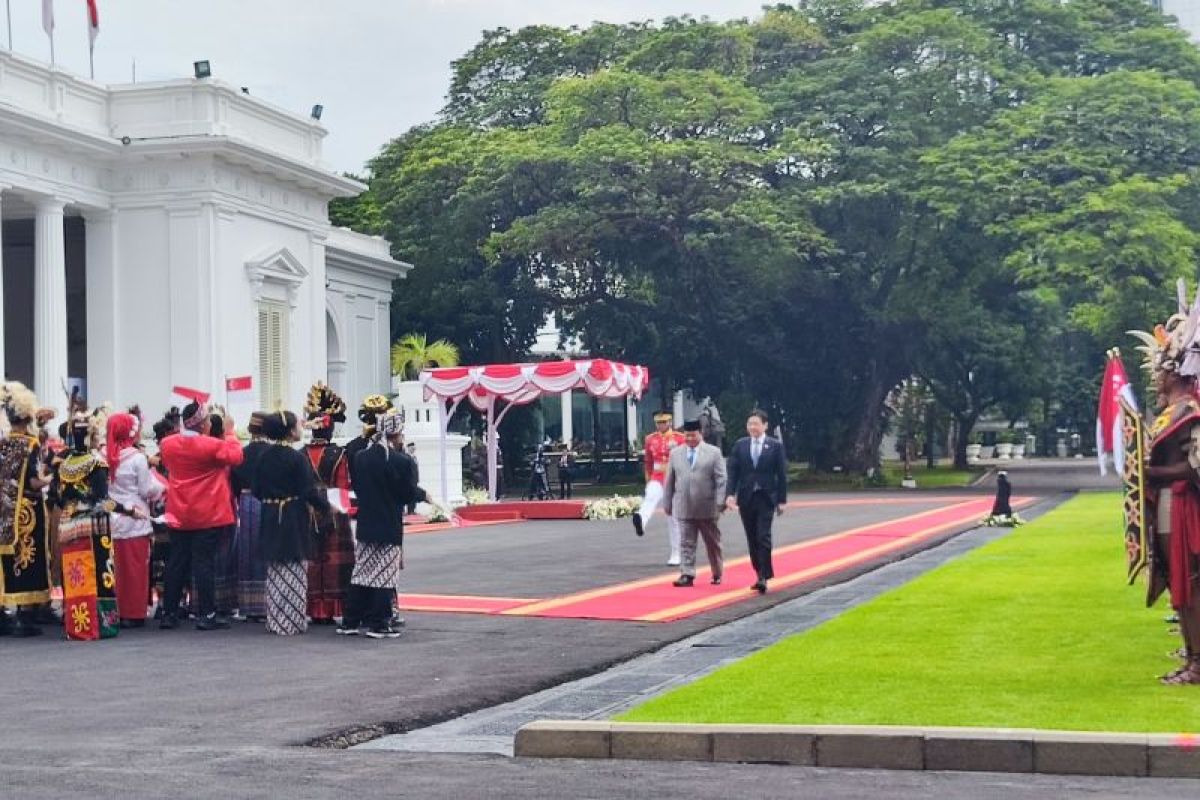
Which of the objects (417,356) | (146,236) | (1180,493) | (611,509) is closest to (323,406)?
(1180,493)

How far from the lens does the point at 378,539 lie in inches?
538

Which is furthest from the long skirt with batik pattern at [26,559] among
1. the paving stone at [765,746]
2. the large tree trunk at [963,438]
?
the large tree trunk at [963,438]

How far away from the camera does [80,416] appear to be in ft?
46.7

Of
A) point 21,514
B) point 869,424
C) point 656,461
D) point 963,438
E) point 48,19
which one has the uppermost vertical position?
point 48,19

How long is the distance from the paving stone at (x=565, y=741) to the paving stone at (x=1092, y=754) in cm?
209

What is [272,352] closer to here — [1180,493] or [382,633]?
[382,633]

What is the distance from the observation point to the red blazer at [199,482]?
47.5ft

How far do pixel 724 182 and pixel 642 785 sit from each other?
41.9m

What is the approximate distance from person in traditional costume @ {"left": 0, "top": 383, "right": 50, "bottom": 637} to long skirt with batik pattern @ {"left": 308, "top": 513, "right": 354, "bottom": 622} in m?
2.22

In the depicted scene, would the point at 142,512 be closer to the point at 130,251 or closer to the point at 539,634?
the point at 539,634

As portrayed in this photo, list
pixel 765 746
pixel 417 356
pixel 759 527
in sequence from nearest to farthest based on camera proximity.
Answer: pixel 765 746
pixel 759 527
pixel 417 356

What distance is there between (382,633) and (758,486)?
15.7 ft

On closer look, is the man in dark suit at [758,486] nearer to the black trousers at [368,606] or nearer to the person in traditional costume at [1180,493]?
the black trousers at [368,606]

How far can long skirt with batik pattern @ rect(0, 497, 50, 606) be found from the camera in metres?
14.1
